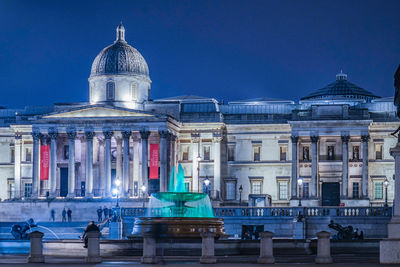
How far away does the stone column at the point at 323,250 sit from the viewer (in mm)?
37531

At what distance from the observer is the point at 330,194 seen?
9812 cm

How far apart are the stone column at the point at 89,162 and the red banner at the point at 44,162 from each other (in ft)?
13.6

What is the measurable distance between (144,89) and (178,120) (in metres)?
5.98

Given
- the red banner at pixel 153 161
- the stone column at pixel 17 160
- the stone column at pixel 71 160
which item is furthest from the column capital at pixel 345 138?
the stone column at pixel 17 160

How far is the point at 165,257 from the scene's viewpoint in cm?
4203

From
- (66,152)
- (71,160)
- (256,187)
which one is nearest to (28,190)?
(66,152)

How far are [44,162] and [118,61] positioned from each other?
13.2m

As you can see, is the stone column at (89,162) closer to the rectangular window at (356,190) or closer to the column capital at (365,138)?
the rectangular window at (356,190)

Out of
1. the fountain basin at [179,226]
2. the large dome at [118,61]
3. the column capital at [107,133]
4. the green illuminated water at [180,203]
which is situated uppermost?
the large dome at [118,61]

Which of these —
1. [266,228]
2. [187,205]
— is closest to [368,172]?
[266,228]

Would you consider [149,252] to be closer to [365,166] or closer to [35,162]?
[35,162]

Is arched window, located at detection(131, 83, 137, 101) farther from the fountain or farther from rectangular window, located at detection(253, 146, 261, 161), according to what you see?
the fountain

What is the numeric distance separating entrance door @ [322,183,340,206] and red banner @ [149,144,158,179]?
56.5 feet

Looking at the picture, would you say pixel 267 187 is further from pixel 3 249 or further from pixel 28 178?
pixel 3 249
